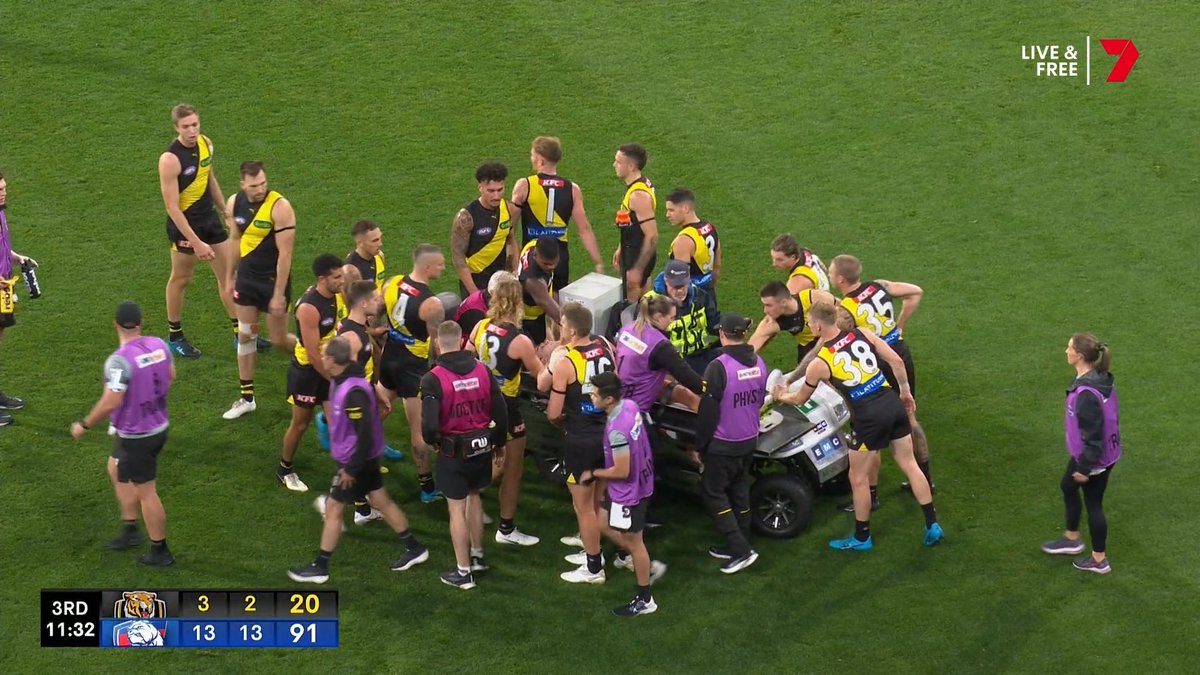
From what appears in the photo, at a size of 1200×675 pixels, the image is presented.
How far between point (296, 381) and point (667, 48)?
855cm

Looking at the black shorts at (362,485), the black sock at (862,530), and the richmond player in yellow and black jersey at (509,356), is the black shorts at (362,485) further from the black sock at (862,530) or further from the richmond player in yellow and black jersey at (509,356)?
the black sock at (862,530)

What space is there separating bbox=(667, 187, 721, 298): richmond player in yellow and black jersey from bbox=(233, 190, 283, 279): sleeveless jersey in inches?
129

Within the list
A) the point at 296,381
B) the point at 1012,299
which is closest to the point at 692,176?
the point at 1012,299

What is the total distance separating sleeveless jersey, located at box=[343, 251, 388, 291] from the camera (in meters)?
11.1

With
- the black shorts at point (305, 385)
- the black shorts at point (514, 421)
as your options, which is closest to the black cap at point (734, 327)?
the black shorts at point (514, 421)

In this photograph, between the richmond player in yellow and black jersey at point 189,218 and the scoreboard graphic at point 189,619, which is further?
the richmond player in yellow and black jersey at point 189,218

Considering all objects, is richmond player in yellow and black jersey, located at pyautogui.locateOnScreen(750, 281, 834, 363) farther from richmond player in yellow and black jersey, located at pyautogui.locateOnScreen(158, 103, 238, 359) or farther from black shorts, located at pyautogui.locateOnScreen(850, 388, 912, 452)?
richmond player in yellow and black jersey, located at pyautogui.locateOnScreen(158, 103, 238, 359)

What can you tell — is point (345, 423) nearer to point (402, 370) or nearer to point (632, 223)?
point (402, 370)

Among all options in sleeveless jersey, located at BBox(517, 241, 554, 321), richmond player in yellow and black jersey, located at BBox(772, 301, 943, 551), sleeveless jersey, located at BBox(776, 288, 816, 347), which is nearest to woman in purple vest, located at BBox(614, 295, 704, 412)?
richmond player in yellow and black jersey, located at BBox(772, 301, 943, 551)

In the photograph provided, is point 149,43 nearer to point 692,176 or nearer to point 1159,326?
point 692,176

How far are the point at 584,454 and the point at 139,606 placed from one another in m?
3.20

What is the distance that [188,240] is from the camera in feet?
40.8

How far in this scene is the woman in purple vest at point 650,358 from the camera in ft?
32.1

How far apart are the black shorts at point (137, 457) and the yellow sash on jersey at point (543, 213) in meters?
3.89
